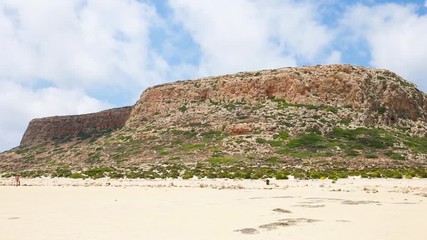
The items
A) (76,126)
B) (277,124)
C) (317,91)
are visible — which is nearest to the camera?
(277,124)

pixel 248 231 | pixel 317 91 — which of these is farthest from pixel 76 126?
pixel 248 231

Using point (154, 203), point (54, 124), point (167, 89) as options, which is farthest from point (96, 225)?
point (54, 124)

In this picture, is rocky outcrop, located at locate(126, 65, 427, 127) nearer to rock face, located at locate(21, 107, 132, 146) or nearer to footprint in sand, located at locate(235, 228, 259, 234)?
rock face, located at locate(21, 107, 132, 146)

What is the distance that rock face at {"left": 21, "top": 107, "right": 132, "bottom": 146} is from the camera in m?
112

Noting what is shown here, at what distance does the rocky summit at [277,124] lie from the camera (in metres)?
53.9

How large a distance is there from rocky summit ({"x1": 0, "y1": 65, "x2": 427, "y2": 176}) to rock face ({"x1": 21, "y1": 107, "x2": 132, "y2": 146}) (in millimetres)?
24780

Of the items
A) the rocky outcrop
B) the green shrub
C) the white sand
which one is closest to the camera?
the white sand

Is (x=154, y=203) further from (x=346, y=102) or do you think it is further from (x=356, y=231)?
(x=346, y=102)

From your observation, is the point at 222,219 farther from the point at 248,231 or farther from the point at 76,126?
the point at 76,126

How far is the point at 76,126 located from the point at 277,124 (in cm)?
6967

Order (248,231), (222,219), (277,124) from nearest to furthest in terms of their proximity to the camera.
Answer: (248,231)
(222,219)
(277,124)

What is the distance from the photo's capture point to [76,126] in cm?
11625

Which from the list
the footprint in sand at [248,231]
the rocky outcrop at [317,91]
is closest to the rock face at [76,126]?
the rocky outcrop at [317,91]

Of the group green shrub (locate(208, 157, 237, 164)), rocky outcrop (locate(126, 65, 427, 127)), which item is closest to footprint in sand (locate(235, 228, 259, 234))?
green shrub (locate(208, 157, 237, 164))
